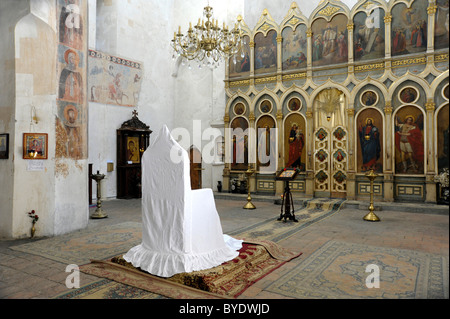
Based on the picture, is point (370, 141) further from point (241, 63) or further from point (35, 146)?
point (35, 146)

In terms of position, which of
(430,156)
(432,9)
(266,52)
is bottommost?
(430,156)

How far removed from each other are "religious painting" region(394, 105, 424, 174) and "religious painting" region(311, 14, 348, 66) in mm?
2623

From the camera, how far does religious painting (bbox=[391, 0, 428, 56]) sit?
31.5ft

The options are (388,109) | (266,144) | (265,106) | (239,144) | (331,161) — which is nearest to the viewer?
(388,109)

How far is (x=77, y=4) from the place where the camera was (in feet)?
22.0

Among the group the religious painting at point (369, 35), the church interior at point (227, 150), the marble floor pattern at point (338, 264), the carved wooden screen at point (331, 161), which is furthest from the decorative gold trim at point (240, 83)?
the marble floor pattern at point (338, 264)

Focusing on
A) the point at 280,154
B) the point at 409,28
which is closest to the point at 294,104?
the point at 280,154

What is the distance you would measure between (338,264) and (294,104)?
7980 mm

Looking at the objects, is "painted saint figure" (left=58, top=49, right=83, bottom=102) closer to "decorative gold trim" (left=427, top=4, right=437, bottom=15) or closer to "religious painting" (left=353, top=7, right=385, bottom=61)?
"religious painting" (left=353, top=7, right=385, bottom=61)

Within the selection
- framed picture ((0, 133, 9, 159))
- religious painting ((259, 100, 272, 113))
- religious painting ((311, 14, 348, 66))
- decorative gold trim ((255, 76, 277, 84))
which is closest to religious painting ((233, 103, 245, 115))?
religious painting ((259, 100, 272, 113))

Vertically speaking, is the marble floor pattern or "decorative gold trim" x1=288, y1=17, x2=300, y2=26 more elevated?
"decorative gold trim" x1=288, y1=17, x2=300, y2=26

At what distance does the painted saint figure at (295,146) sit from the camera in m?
11.4

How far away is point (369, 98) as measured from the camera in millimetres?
10391

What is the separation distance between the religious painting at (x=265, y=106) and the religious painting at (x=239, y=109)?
0.73 meters
